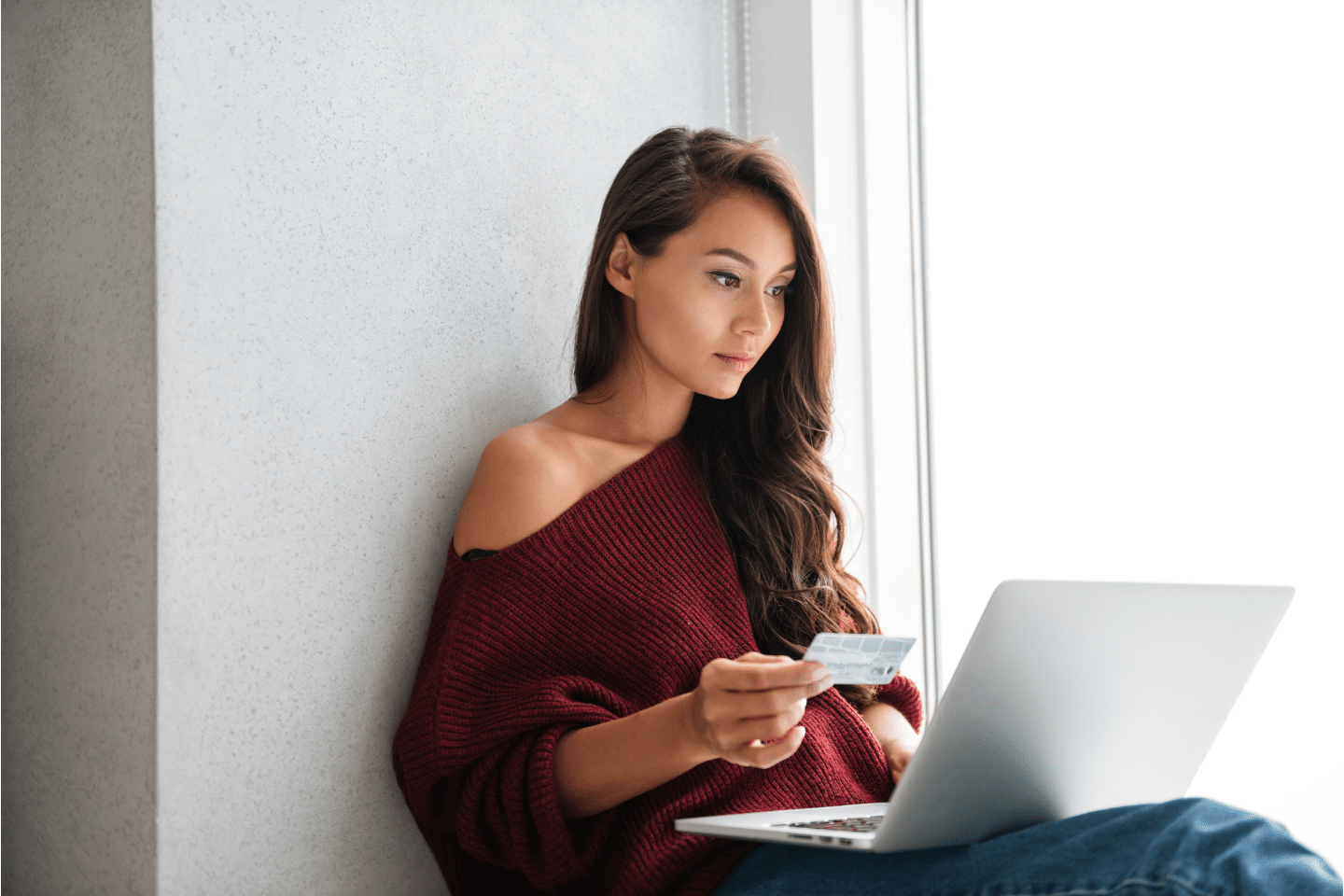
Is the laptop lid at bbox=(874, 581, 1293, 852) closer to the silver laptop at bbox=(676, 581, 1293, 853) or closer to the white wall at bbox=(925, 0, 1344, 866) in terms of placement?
the silver laptop at bbox=(676, 581, 1293, 853)

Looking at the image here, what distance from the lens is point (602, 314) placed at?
1331mm

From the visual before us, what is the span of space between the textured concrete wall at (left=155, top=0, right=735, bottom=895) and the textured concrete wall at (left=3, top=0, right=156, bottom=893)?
32 mm

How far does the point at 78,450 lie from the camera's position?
41.8 inches

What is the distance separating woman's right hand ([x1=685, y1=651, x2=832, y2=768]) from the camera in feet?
2.81

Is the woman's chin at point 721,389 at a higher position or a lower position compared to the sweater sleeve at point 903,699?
higher

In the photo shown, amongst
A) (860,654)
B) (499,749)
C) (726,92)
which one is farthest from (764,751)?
(726,92)

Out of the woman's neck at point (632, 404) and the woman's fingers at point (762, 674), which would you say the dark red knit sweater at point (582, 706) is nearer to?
the woman's neck at point (632, 404)

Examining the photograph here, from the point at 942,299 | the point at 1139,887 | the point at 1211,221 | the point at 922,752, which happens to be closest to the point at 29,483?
the point at 922,752

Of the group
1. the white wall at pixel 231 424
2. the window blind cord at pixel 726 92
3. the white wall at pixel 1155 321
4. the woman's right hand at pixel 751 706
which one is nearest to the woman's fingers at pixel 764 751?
the woman's right hand at pixel 751 706

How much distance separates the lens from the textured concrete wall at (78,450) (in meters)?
1.00

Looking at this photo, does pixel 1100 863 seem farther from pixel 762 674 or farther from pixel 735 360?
pixel 735 360

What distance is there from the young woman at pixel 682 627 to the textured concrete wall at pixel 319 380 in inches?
Result: 3.1

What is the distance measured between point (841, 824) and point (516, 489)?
1.57 feet

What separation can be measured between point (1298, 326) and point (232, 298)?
1253 millimetres
